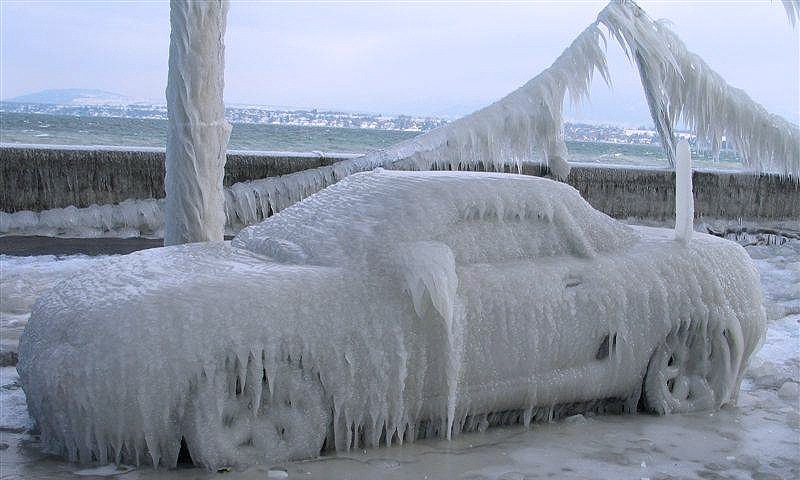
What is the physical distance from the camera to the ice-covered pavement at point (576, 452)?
145 inches

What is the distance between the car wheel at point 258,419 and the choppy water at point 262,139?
2822 centimetres

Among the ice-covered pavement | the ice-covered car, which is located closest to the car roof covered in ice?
the ice-covered car

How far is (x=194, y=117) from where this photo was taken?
5.96 metres

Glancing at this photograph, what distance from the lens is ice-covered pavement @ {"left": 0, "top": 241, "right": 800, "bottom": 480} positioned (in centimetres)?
369

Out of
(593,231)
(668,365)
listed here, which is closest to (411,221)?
(593,231)

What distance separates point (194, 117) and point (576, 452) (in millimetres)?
3465

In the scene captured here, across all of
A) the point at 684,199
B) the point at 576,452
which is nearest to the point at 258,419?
the point at 576,452

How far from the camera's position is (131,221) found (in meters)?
10.9

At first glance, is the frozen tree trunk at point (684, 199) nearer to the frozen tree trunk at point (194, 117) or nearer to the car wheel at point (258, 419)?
the car wheel at point (258, 419)

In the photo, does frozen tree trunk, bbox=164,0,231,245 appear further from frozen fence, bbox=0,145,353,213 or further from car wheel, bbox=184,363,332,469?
frozen fence, bbox=0,145,353,213

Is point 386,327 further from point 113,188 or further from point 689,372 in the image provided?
point 113,188

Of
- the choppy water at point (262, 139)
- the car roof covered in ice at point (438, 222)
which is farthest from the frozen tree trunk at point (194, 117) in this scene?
the choppy water at point (262, 139)

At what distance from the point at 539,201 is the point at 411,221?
0.78 meters

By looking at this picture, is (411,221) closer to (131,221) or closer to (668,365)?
(668,365)
